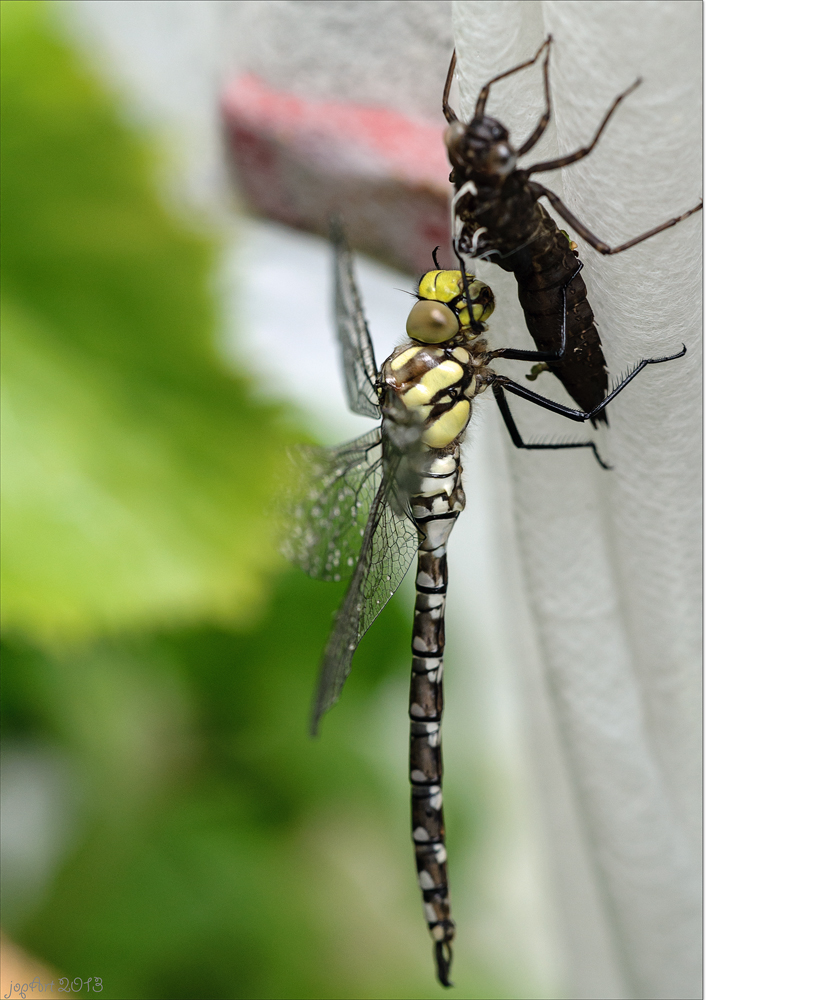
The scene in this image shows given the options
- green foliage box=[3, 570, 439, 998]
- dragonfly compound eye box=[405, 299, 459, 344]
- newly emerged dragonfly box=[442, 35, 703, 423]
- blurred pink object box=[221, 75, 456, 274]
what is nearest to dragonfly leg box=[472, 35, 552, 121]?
newly emerged dragonfly box=[442, 35, 703, 423]

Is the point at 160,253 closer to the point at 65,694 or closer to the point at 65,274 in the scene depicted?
the point at 65,274

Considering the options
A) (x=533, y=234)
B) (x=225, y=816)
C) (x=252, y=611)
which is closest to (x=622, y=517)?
(x=533, y=234)

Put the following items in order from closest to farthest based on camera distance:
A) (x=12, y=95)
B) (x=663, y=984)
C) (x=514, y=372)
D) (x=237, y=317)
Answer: (x=514, y=372) → (x=663, y=984) → (x=12, y=95) → (x=237, y=317)

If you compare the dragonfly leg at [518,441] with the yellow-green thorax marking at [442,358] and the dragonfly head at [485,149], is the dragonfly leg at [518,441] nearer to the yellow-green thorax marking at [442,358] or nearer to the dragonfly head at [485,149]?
the yellow-green thorax marking at [442,358]

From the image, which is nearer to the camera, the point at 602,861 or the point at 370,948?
the point at 602,861

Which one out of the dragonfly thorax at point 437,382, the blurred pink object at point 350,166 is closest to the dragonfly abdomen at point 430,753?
the dragonfly thorax at point 437,382

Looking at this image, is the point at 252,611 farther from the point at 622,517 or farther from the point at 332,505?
the point at 622,517

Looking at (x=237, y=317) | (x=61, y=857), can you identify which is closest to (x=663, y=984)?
(x=61, y=857)
